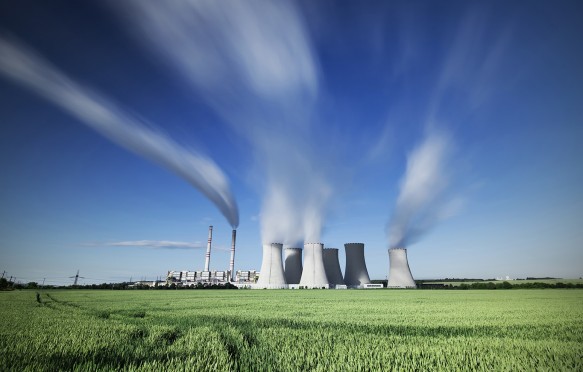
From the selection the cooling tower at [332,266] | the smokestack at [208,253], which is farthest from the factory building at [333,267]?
the smokestack at [208,253]

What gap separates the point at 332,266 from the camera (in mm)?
62562

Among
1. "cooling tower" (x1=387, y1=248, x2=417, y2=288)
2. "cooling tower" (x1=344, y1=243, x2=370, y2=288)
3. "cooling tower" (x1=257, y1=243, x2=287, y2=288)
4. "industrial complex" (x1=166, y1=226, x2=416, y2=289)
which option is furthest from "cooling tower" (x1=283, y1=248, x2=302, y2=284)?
"cooling tower" (x1=387, y1=248, x2=417, y2=288)

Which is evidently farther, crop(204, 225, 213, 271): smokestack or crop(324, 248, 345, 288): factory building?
crop(204, 225, 213, 271): smokestack

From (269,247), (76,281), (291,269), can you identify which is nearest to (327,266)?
(291,269)

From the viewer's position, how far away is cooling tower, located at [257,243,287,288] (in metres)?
56.7

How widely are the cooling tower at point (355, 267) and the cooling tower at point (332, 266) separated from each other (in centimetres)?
193

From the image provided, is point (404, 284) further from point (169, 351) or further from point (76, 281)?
point (76, 281)

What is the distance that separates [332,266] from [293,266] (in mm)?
8614

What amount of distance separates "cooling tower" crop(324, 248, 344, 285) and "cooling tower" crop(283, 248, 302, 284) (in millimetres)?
6126

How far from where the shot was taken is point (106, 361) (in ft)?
11.3

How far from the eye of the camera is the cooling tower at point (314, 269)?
55.2m

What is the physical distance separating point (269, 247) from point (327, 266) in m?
14.5

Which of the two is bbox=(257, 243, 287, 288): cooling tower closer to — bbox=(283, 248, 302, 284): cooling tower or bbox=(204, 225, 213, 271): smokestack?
bbox=(283, 248, 302, 284): cooling tower

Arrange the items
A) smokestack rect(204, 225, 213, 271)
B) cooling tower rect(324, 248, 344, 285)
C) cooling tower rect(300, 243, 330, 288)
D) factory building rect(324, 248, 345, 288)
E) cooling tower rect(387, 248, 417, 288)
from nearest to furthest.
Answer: cooling tower rect(387, 248, 417, 288)
cooling tower rect(300, 243, 330, 288)
factory building rect(324, 248, 345, 288)
cooling tower rect(324, 248, 344, 285)
smokestack rect(204, 225, 213, 271)
